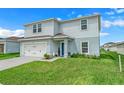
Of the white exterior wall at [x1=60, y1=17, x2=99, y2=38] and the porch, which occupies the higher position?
the white exterior wall at [x1=60, y1=17, x2=99, y2=38]

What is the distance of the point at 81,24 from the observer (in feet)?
51.5

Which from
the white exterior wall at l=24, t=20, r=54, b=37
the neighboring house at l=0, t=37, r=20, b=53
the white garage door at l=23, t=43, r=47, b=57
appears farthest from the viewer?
the neighboring house at l=0, t=37, r=20, b=53

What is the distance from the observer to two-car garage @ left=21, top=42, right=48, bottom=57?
16.3 meters

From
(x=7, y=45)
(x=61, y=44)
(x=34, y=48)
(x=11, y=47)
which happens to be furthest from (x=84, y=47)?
(x=11, y=47)

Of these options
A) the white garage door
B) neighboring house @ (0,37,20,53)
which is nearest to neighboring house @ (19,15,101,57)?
the white garage door

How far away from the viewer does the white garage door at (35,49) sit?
1634 centimetres

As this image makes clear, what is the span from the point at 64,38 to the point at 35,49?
4.96 meters

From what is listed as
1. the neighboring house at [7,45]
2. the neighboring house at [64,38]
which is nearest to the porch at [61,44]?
the neighboring house at [64,38]

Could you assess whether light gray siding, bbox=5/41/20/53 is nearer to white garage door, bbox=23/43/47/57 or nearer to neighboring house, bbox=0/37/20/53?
neighboring house, bbox=0/37/20/53

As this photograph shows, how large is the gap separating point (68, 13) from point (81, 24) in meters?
3.37

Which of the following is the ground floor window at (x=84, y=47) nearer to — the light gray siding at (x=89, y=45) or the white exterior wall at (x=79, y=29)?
the light gray siding at (x=89, y=45)
